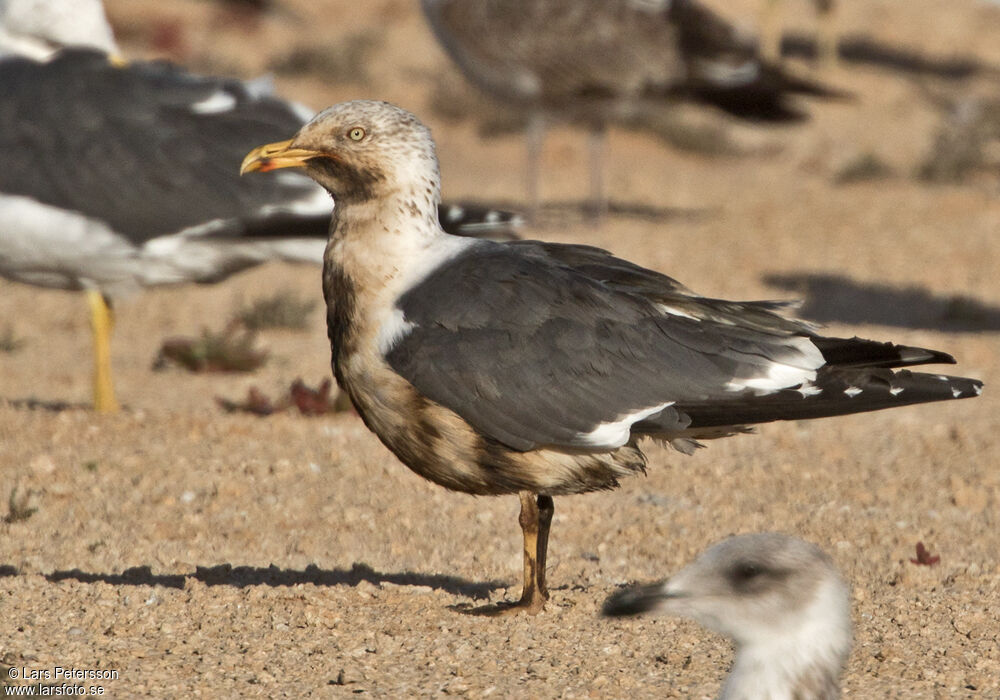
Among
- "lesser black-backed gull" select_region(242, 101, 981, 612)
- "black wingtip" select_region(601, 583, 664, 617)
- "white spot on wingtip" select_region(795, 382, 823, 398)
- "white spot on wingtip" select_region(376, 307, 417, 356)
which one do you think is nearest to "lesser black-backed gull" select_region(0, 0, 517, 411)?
"lesser black-backed gull" select_region(242, 101, 981, 612)

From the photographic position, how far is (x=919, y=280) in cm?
1228

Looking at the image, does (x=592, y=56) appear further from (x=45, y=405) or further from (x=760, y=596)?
(x=760, y=596)

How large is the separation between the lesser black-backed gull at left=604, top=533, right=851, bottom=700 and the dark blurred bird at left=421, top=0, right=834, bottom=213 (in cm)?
999

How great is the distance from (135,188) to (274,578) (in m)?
2.86

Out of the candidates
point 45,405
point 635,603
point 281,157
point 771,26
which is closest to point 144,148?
point 45,405

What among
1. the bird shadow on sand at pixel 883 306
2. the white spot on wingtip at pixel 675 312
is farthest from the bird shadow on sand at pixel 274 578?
the bird shadow on sand at pixel 883 306

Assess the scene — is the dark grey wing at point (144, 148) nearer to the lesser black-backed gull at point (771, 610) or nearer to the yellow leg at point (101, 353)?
the yellow leg at point (101, 353)

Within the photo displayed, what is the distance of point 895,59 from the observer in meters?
23.4

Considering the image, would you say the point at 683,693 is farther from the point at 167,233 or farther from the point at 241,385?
the point at 241,385

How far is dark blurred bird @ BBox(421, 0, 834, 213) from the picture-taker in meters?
13.3

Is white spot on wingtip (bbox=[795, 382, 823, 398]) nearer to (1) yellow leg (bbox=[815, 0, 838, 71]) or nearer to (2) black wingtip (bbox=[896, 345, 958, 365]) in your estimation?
(2) black wingtip (bbox=[896, 345, 958, 365])

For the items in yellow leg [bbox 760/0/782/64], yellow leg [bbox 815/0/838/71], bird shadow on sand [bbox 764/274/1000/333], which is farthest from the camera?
yellow leg [bbox 815/0/838/71]

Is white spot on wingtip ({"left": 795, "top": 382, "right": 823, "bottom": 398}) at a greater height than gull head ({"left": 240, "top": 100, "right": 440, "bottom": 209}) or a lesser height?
lesser

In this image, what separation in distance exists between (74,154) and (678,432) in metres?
4.15
